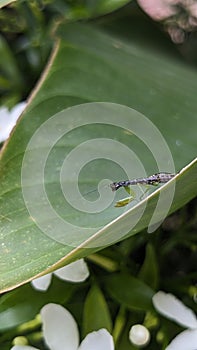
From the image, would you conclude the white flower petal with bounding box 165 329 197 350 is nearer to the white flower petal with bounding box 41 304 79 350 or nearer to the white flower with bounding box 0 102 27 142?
the white flower petal with bounding box 41 304 79 350

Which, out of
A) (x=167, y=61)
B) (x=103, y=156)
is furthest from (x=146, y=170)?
(x=167, y=61)

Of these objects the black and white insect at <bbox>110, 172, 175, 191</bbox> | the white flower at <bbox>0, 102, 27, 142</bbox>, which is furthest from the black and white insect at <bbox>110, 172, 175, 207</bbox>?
the white flower at <bbox>0, 102, 27, 142</bbox>

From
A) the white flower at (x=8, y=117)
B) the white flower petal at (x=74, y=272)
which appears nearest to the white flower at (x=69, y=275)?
the white flower petal at (x=74, y=272)

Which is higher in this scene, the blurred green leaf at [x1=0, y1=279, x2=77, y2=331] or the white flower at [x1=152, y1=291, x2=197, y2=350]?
the blurred green leaf at [x1=0, y1=279, x2=77, y2=331]

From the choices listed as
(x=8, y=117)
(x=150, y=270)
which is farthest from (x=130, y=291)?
(x=8, y=117)

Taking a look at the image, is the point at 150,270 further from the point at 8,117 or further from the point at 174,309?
the point at 8,117

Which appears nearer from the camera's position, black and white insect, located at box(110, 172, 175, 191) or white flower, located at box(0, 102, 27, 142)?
black and white insect, located at box(110, 172, 175, 191)

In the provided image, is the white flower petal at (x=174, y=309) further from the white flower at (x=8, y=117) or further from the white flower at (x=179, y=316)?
the white flower at (x=8, y=117)
